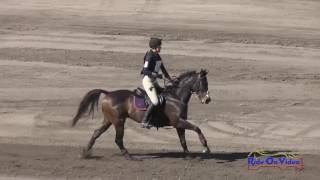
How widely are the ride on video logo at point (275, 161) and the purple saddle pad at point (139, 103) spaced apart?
2543 millimetres

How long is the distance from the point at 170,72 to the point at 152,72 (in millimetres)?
11375

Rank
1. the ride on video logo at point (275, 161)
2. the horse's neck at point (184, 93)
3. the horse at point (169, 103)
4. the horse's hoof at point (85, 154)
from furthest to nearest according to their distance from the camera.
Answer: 1. the horse's hoof at point (85, 154)
2. the horse's neck at point (184, 93)
3. the horse at point (169, 103)
4. the ride on video logo at point (275, 161)

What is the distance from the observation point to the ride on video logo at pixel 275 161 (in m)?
16.2

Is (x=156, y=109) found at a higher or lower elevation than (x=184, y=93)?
lower

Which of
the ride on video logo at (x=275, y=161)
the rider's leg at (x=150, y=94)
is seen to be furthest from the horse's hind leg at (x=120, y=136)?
the ride on video logo at (x=275, y=161)

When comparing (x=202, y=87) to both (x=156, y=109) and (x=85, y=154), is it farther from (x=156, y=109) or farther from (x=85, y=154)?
(x=85, y=154)

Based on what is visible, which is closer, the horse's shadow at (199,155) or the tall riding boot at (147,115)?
the tall riding boot at (147,115)

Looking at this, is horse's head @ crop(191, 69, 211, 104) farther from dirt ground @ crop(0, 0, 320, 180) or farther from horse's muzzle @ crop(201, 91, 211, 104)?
dirt ground @ crop(0, 0, 320, 180)

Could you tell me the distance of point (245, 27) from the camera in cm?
3647

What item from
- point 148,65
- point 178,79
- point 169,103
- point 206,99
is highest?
point 148,65

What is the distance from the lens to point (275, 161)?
16328mm

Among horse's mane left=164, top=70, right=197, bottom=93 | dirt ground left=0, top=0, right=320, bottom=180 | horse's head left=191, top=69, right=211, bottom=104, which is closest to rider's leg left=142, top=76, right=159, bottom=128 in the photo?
horse's mane left=164, top=70, right=197, bottom=93

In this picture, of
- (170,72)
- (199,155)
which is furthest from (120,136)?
(170,72)

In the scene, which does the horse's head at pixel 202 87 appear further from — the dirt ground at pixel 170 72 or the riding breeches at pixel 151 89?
the dirt ground at pixel 170 72
